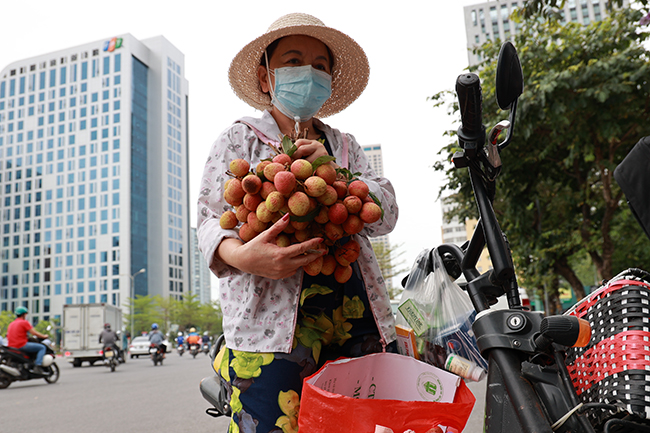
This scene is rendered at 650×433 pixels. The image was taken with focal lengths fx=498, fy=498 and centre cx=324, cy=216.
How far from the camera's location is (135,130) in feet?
261

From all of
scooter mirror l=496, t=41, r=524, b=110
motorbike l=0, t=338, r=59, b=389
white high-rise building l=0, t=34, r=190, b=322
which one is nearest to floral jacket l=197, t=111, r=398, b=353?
scooter mirror l=496, t=41, r=524, b=110

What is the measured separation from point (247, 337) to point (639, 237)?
15.1 m

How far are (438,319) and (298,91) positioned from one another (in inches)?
36.4

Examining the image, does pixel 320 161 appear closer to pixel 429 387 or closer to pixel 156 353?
pixel 429 387

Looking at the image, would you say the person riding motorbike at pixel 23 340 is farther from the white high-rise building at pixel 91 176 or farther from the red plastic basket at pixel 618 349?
the white high-rise building at pixel 91 176

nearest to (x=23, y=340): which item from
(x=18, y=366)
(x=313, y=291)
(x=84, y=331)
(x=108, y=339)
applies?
(x=18, y=366)

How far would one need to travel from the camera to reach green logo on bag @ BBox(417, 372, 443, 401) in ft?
4.61

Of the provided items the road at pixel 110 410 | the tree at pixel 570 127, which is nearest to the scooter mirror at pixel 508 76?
the road at pixel 110 410

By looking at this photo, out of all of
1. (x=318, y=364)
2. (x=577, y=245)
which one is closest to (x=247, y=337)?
(x=318, y=364)

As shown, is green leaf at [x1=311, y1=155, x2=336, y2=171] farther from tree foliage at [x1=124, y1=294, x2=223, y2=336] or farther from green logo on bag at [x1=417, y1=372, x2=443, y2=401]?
tree foliage at [x1=124, y1=294, x2=223, y2=336]

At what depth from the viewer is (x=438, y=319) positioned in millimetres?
1600

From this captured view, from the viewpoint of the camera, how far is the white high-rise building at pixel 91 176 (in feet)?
252

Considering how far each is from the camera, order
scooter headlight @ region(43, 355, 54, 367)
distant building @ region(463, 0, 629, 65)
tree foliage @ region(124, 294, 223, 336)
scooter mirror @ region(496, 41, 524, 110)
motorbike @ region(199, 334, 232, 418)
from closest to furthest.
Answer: scooter mirror @ region(496, 41, 524, 110) < motorbike @ region(199, 334, 232, 418) < scooter headlight @ region(43, 355, 54, 367) < tree foliage @ region(124, 294, 223, 336) < distant building @ region(463, 0, 629, 65)

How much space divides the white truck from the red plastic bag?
19848mm
